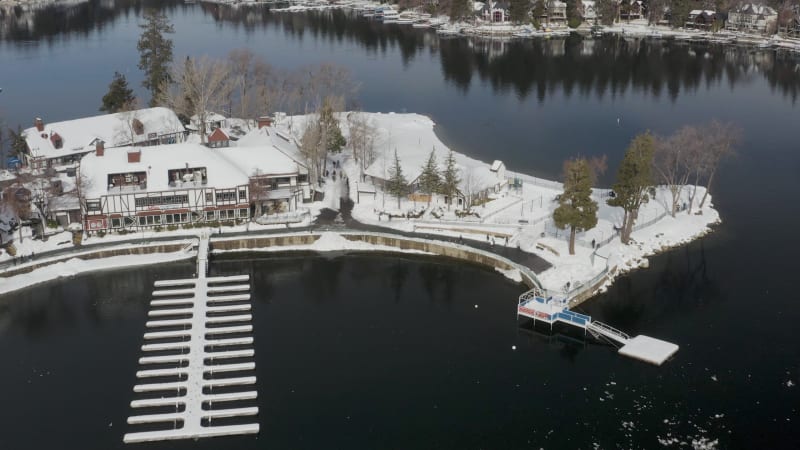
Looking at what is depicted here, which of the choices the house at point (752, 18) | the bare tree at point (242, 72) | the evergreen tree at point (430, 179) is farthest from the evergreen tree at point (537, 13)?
the evergreen tree at point (430, 179)

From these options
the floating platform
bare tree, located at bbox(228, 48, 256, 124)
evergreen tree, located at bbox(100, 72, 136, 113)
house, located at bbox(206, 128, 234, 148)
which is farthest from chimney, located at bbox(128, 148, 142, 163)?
the floating platform

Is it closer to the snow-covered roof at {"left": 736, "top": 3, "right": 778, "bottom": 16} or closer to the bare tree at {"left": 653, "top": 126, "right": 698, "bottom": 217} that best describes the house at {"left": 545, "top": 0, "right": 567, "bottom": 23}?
the snow-covered roof at {"left": 736, "top": 3, "right": 778, "bottom": 16}

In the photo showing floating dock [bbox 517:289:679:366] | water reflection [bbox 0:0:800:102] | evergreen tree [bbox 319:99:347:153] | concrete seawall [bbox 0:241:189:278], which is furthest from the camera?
water reflection [bbox 0:0:800:102]

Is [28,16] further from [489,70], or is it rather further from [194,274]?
[194,274]

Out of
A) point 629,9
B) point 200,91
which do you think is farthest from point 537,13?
point 200,91

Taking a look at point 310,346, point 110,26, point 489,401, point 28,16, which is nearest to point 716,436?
point 489,401

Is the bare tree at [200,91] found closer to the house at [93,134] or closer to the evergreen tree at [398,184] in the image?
the house at [93,134]
